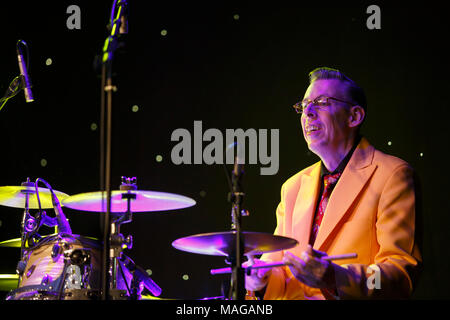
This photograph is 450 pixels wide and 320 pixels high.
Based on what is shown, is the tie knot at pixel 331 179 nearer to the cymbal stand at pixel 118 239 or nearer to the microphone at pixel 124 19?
the cymbal stand at pixel 118 239

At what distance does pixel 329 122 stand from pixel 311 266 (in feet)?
3.52

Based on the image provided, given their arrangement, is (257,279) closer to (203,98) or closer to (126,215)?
(126,215)

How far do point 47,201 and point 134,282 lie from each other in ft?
3.88

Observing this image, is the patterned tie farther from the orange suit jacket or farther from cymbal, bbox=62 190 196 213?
cymbal, bbox=62 190 196 213

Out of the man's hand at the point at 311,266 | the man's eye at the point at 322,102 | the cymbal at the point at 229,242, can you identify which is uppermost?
the man's eye at the point at 322,102

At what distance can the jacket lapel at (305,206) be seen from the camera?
10.7ft

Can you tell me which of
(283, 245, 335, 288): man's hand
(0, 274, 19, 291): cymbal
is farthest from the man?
(0, 274, 19, 291): cymbal

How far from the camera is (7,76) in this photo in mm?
4691

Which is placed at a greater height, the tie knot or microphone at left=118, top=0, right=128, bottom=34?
microphone at left=118, top=0, right=128, bottom=34

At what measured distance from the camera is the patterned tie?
3.26 meters

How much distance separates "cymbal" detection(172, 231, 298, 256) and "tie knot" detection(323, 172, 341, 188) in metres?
0.73

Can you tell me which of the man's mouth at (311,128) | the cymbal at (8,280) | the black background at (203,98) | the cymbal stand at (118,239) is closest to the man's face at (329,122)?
the man's mouth at (311,128)

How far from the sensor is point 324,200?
10.9 feet

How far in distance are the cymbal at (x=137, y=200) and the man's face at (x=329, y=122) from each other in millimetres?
835
